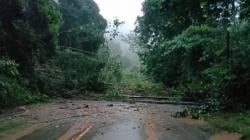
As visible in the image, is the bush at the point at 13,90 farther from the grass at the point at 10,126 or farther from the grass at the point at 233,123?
the grass at the point at 233,123

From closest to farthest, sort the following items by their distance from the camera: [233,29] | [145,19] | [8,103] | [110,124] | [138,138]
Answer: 1. [138,138]
2. [110,124]
3. [8,103]
4. [233,29]
5. [145,19]

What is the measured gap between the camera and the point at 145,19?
158 feet

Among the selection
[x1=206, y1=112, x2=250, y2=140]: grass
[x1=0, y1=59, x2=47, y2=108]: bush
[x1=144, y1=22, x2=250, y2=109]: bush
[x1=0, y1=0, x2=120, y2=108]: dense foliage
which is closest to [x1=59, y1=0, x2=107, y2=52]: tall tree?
[x1=0, y1=0, x2=120, y2=108]: dense foliage

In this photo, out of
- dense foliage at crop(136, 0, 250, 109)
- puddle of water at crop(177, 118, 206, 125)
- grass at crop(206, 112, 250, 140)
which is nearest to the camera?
dense foliage at crop(136, 0, 250, 109)

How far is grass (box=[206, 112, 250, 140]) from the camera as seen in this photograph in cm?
1406

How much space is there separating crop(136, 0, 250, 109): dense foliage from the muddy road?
303 centimetres

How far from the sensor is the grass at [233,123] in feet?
46.1

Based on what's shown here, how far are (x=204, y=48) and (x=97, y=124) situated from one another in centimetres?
1362

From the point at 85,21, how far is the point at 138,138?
37.4 m

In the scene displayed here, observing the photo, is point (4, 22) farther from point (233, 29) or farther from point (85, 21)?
point (85, 21)

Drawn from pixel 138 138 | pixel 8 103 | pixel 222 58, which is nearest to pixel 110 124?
pixel 138 138

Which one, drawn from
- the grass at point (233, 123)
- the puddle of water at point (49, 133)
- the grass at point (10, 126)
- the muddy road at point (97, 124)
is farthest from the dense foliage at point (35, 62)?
the grass at point (233, 123)

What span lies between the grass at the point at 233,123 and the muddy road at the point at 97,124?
2.03 feet

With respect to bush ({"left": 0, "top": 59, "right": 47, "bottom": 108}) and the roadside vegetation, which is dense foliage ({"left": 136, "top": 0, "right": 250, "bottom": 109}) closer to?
the roadside vegetation
